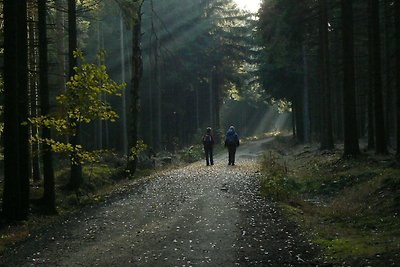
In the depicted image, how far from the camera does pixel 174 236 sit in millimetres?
9711

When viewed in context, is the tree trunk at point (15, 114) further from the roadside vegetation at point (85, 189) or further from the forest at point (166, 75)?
the roadside vegetation at point (85, 189)

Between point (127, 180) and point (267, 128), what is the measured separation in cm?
8714

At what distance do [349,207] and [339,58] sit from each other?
726 inches

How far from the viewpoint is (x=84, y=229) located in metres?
10.9

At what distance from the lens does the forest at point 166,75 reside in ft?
41.0

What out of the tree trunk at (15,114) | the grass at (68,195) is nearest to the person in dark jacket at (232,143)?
the grass at (68,195)

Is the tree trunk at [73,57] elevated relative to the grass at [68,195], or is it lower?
elevated

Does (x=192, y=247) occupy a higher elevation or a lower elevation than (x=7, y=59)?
lower

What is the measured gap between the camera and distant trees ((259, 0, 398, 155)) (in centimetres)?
1994

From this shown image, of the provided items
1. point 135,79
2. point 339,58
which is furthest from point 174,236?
point 339,58

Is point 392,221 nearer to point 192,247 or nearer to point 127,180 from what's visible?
point 192,247

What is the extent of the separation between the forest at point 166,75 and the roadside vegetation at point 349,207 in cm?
240

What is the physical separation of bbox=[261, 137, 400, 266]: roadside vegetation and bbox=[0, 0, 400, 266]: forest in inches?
94.4

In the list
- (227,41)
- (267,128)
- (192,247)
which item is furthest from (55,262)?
(267,128)
